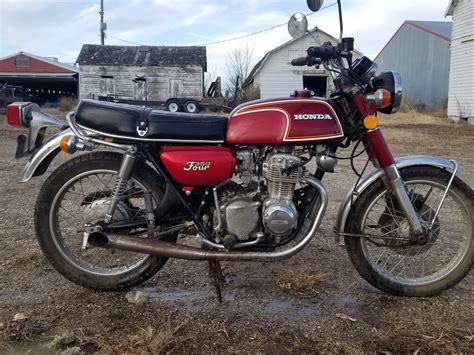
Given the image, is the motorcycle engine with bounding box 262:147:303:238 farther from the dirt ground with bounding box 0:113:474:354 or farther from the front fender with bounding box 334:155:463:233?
the dirt ground with bounding box 0:113:474:354

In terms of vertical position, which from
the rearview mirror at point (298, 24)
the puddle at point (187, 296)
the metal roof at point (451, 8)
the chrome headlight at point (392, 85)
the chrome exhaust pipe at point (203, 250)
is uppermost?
the metal roof at point (451, 8)

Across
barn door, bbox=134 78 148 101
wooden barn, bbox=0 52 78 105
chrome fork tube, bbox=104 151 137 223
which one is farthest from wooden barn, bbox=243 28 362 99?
chrome fork tube, bbox=104 151 137 223

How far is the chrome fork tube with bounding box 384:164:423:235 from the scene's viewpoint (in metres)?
3.28

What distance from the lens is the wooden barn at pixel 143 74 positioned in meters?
37.0

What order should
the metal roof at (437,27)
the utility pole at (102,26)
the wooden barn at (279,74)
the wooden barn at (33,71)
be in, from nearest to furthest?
the metal roof at (437,27) → the wooden barn at (279,74) → the utility pole at (102,26) → the wooden barn at (33,71)

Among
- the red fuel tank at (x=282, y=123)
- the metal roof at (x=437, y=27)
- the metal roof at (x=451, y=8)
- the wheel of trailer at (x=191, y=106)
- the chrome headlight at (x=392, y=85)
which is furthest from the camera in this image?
the metal roof at (x=437, y=27)

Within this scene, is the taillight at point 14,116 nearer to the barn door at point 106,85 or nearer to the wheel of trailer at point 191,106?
the wheel of trailer at point 191,106

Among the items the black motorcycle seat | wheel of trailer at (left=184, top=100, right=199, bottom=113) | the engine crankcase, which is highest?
the black motorcycle seat

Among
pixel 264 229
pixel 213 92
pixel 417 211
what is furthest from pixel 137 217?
pixel 213 92

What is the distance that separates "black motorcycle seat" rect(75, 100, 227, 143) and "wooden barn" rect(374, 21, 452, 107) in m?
30.1

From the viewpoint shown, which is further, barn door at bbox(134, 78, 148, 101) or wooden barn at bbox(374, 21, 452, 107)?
barn door at bbox(134, 78, 148, 101)

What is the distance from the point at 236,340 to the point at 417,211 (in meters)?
1.59

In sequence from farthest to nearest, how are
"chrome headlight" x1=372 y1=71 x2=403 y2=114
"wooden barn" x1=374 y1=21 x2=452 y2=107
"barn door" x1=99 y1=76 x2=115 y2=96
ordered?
"barn door" x1=99 y1=76 x2=115 y2=96 → "wooden barn" x1=374 y1=21 x2=452 y2=107 → "chrome headlight" x1=372 y1=71 x2=403 y2=114

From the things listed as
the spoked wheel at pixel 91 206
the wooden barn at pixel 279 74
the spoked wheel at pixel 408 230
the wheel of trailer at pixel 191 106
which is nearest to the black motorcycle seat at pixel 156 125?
the spoked wheel at pixel 91 206
